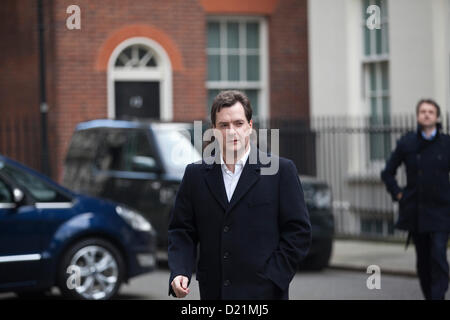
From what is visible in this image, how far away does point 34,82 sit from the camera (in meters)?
18.1

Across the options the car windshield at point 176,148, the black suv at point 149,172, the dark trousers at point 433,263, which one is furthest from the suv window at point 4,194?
the dark trousers at point 433,263

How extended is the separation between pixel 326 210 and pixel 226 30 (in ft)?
23.1

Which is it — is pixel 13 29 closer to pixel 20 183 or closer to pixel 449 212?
pixel 20 183

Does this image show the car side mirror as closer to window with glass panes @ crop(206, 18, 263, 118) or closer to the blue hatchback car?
the blue hatchback car

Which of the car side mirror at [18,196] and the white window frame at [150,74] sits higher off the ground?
the white window frame at [150,74]

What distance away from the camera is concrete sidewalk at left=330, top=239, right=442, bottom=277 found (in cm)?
1263

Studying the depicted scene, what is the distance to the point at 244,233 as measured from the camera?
15.5 ft

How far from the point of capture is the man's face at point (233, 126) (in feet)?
15.4

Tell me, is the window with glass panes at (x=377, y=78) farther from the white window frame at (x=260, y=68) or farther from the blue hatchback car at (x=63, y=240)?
the blue hatchback car at (x=63, y=240)

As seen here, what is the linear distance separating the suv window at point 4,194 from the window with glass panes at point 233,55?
9.52 m

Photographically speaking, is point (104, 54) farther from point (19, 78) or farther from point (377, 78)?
point (377, 78)

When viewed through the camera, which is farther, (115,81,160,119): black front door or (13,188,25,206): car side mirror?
(115,81,160,119): black front door

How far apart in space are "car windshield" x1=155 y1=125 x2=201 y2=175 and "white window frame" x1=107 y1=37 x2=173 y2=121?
17.3 feet

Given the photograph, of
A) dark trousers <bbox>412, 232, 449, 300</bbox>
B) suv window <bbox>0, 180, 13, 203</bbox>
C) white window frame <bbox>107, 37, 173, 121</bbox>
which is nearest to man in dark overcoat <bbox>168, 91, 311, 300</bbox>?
dark trousers <bbox>412, 232, 449, 300</bbox>
